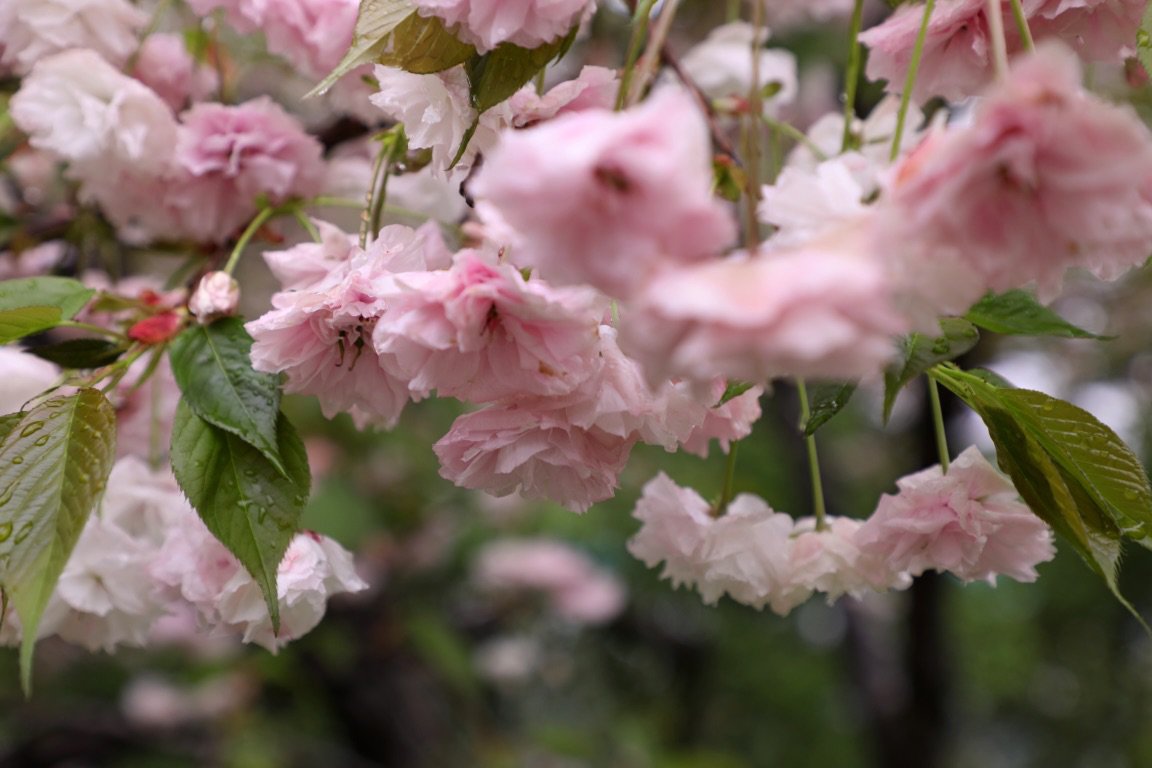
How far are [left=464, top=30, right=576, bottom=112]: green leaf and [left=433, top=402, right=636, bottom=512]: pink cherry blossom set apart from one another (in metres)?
0.16

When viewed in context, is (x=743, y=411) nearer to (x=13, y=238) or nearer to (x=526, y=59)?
(x=526, y=59)

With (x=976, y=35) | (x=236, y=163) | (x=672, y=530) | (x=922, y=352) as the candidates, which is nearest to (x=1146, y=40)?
(x=976, y=35)

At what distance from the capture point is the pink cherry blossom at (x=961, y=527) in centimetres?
60

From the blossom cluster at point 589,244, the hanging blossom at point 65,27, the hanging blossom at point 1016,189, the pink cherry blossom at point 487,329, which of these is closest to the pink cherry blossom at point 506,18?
the blossom cluster at point 589,244

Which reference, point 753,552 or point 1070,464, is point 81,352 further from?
point 1070,464

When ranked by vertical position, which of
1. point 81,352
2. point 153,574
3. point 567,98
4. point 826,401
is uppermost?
point 567,98

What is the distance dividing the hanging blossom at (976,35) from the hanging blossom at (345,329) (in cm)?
31

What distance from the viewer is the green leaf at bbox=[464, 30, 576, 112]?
522 millimetres

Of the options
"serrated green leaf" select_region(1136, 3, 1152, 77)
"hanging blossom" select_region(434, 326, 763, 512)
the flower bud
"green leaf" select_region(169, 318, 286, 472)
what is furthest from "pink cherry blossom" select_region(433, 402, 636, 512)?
"serrated green leaf" select_region(1136, 3, 1152, 77)

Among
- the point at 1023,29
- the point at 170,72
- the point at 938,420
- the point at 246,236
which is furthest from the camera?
the point at 170,72

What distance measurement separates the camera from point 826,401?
530 mm

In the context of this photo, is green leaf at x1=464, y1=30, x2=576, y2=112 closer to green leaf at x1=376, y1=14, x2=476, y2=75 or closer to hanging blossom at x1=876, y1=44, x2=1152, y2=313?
green leaf at x1=376, y1=14, x2=476, y2=75

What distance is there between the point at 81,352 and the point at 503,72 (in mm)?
370

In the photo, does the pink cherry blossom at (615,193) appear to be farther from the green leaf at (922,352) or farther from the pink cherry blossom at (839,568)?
the pink cherry blossom at (839,568)
